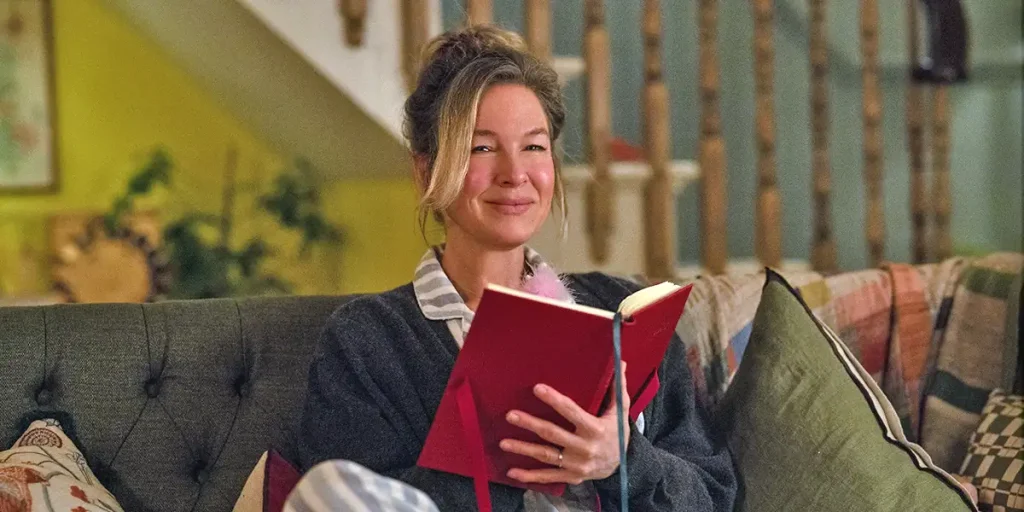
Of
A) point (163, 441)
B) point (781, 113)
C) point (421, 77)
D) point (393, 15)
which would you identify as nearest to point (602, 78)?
point (393, 15)

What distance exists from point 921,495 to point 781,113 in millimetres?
2428

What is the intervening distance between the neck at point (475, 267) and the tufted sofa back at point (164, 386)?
26 cm

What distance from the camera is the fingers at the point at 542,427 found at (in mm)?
1093

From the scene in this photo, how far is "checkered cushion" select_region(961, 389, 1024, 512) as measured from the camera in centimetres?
147

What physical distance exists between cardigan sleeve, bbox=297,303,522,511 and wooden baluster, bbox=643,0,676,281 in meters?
1.49

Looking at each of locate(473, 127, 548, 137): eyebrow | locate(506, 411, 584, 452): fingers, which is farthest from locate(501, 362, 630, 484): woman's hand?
locate(473, 127, 548, 137): eyebrow

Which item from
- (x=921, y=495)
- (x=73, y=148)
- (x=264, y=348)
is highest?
(x=73, y=148)

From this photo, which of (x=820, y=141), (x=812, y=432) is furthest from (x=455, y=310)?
(x=820, y=141)

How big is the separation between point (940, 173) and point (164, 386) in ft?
7.68

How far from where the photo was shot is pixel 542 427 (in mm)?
1092

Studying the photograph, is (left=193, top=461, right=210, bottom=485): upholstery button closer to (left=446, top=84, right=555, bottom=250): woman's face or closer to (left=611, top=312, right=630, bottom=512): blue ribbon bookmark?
(left=446, top=84, right=555, bottom=250): woman's face

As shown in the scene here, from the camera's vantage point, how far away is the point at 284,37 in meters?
Answer: 2.55

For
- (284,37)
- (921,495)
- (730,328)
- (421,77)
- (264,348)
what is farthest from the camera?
(284,37)

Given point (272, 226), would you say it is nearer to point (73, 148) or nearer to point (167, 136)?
point (167, 136)
